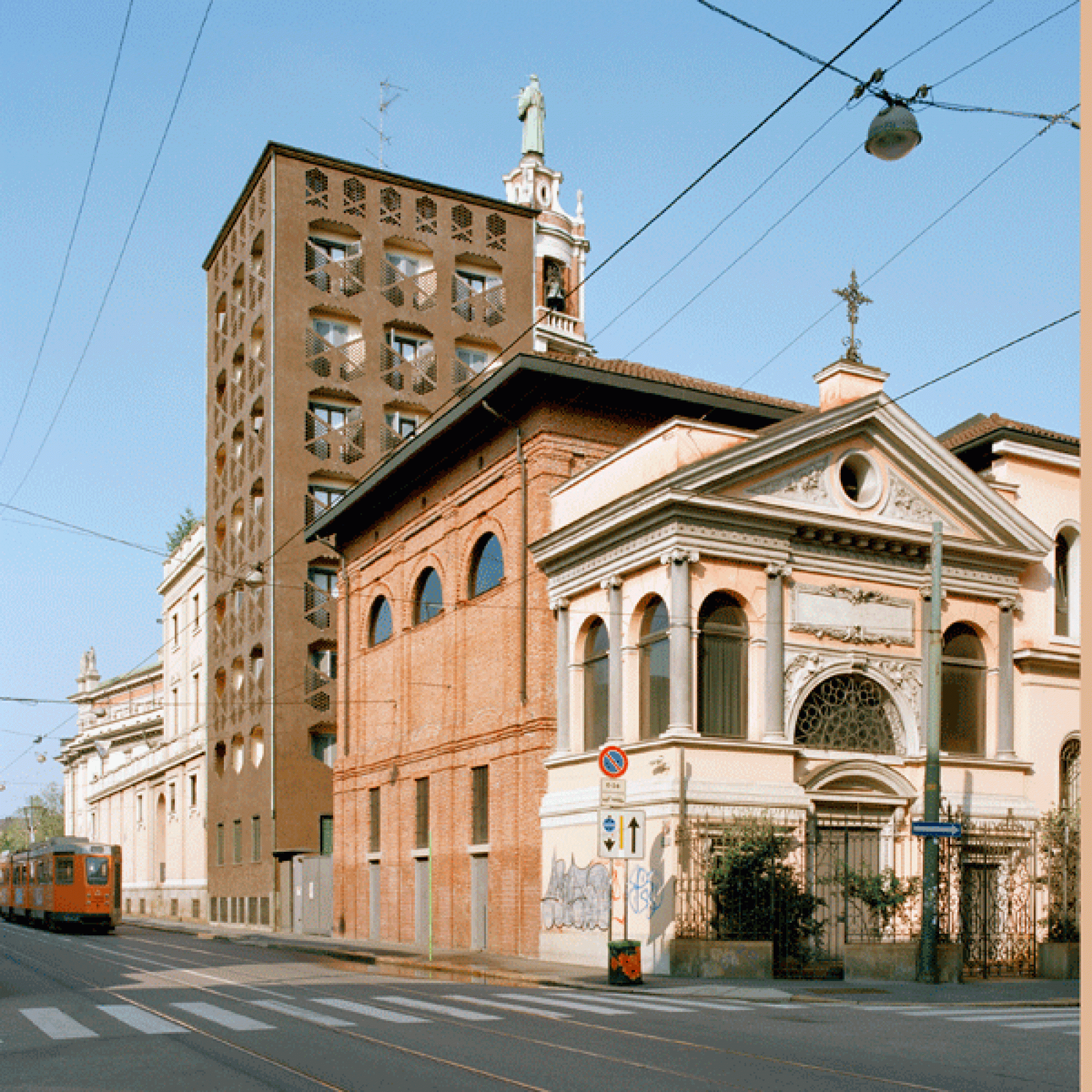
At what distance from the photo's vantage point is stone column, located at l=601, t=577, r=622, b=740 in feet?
83.8

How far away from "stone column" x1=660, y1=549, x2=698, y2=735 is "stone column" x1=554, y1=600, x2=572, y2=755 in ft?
12.0

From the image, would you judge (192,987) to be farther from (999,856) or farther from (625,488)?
(999,856)

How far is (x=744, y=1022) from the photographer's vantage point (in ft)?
50.4

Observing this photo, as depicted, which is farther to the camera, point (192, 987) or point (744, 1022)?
point (192, 987)

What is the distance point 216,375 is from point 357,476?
1175 cm

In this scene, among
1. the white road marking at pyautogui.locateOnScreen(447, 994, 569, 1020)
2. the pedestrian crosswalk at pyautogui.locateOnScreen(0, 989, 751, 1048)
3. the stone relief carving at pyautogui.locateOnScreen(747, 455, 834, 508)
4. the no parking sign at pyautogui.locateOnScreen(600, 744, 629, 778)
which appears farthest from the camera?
the stone relief carving at pyautogui.locateOnScreen(747, 455, 834, 508)

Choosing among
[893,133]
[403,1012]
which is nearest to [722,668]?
[403,1012]

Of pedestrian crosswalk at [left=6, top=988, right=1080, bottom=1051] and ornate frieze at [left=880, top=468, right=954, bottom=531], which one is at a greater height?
ornate frieze at [left=880, top=468, right=954, bottom=531]

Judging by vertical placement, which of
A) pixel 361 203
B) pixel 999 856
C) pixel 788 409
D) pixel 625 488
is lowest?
pixel 999 856

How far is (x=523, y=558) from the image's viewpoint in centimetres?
2928

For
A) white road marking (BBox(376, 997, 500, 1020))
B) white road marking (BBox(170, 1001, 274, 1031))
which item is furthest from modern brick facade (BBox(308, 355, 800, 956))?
white road marking (BBox(170, 1001, 274, 1031))

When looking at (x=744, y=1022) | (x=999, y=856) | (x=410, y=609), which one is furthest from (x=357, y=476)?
(x=744, y=1022)

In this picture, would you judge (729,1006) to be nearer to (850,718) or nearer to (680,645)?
(680,645)

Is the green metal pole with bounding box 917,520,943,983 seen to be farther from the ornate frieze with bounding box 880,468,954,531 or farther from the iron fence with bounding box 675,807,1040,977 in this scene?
the ornate frieze with bounding box 880,468,954,531
